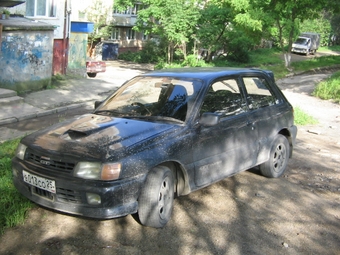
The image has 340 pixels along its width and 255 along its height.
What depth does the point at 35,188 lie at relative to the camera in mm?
4312

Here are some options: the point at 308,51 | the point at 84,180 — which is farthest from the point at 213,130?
the point at 308,51

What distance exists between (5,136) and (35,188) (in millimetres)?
5406

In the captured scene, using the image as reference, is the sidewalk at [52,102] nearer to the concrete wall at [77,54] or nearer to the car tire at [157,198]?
the concrete wall at [77,54]

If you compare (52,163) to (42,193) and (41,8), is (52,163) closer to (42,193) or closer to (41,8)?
(42,193)

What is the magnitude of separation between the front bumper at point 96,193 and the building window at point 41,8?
16.2 m

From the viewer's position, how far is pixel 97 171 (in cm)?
400

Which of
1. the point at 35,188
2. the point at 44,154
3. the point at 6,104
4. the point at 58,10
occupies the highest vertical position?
the point at 58,10

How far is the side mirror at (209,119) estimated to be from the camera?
475 centimetres

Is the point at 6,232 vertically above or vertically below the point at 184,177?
below

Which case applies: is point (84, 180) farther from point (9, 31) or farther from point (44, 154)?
point (9, 31)

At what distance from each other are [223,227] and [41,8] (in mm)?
17252

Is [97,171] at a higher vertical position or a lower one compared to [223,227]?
higher

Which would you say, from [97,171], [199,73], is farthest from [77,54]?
[97,171]

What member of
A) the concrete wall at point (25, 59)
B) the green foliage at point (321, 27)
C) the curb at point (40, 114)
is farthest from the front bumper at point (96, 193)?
the green foliage at point (321, 27)
